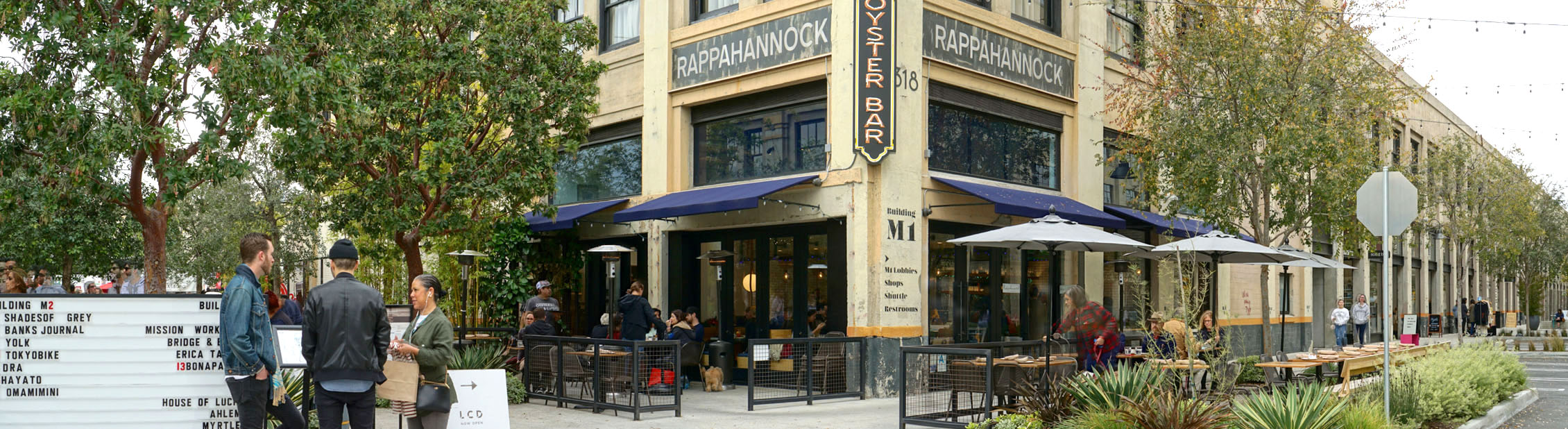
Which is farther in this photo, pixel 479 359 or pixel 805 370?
pixel 805 370

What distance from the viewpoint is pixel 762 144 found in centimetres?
1723

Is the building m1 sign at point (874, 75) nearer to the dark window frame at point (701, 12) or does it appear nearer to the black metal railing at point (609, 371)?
the dark window frame at point (701, 12)

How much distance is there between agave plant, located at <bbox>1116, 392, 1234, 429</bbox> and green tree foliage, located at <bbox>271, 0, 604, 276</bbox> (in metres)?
8.74

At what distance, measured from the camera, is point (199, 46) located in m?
10.9

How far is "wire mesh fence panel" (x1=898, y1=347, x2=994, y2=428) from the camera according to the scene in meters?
10.9

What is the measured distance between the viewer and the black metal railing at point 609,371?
12.5 m

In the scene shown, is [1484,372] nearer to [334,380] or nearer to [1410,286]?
[334,380]

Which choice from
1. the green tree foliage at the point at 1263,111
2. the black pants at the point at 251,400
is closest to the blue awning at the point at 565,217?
the green tree foliage at the point at 1263,111

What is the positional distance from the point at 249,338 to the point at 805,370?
7.95 metres

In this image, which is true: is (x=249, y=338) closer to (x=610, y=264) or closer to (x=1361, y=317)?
(x=610, y=264)

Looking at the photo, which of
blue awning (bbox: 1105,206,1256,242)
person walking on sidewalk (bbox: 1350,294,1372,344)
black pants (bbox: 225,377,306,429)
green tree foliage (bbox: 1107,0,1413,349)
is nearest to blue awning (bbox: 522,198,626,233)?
blue awning (bbox: 1105,206,1256,242)

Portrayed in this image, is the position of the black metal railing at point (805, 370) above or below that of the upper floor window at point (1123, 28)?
below

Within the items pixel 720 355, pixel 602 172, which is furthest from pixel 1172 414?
pixel 602 172

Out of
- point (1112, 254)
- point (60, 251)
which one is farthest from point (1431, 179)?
point (60, 251)
